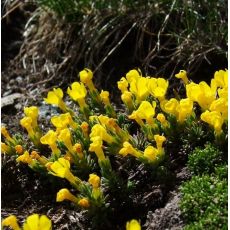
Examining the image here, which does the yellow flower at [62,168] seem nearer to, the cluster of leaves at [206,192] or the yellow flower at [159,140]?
the yellow flower at [159,140]

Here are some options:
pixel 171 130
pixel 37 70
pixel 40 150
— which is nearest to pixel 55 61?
pixel 37 70

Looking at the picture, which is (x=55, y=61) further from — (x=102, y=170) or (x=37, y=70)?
(x=102, y=170)

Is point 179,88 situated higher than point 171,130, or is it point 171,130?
point 179,88

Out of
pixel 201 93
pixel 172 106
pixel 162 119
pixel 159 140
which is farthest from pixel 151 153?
pixel 201 93

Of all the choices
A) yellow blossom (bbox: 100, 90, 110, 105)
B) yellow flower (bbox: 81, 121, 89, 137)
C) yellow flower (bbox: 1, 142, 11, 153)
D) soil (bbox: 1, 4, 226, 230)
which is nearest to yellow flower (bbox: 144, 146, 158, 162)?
soil (bbox: 1, 4, 226, 230)

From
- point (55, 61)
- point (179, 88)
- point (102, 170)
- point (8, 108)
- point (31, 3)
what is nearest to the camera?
point (102, 170)

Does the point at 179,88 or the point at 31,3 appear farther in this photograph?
the point at 31,3

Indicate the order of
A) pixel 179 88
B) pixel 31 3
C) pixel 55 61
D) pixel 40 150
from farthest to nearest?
pixel 31 3 < pixel 55 61 < pixel 179 88 < pixel 40 150
